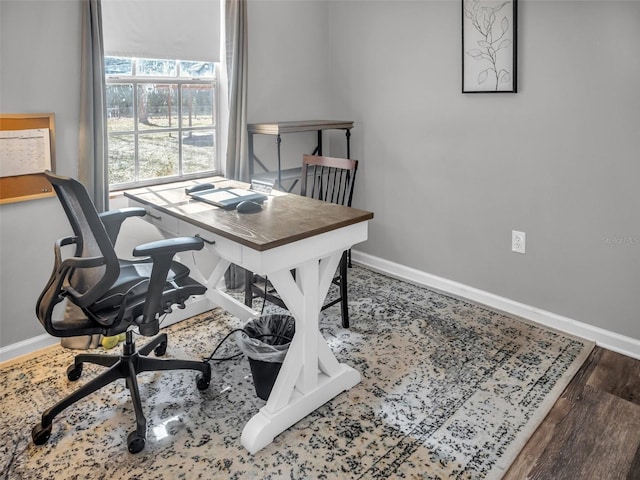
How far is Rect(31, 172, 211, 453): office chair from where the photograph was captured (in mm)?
1690

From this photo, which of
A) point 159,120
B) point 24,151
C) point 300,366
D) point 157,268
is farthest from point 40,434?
point 159,120

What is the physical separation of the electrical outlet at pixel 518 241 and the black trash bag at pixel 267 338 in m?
1.47

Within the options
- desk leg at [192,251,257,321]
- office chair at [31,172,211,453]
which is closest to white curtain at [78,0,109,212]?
office chair at [31,172,211,453]

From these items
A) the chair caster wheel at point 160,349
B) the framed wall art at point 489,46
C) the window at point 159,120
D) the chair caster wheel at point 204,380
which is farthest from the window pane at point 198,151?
the framed wall art at point 489,46

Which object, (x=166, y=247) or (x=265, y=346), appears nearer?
(x=166, y=247)

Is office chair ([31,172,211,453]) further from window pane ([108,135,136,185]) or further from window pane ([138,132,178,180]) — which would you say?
window pane ([138,132,178,180])

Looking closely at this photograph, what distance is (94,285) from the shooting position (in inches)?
69.4

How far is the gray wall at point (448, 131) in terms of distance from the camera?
2.34 metres

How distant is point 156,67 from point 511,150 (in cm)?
212

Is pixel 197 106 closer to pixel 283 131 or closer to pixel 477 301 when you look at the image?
pixel 283 131

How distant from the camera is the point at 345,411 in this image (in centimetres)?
206

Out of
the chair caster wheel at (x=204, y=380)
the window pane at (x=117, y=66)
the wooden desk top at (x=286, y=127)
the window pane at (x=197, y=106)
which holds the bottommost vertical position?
the chair caster wheel at (x=204, y=380)

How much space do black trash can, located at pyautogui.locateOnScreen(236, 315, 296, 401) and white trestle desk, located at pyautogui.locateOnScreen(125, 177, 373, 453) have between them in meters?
0.11

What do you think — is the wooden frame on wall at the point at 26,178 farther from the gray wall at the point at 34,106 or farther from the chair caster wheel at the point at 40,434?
the chair caster wheel at the point at 40,434
